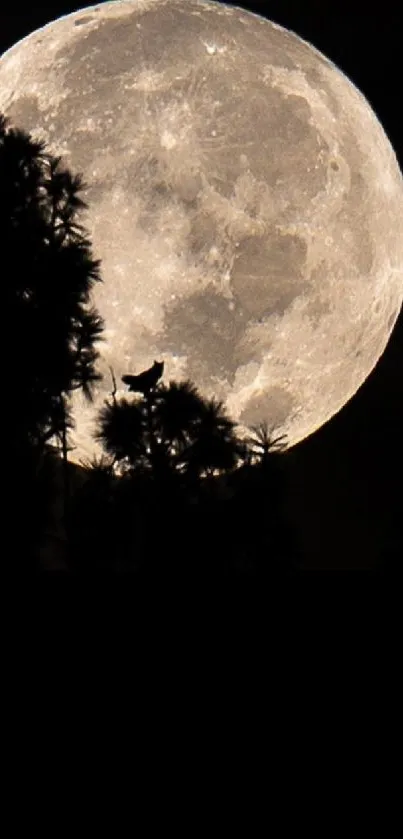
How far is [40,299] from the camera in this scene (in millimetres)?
7488

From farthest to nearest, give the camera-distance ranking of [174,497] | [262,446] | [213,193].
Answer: [213,193], [262,446], [174,497]

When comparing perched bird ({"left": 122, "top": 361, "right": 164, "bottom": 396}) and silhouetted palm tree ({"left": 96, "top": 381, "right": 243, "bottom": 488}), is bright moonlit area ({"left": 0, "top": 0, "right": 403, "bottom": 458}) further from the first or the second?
perched bird ({"left": 122, "top": 361, "right": 164, "bottom": 396})

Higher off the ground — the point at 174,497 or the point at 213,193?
the point at 213,193

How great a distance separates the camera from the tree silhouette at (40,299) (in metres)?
→ 7.42

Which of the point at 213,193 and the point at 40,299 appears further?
the point at 213,193

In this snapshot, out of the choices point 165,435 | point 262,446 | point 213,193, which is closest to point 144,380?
point 165,435

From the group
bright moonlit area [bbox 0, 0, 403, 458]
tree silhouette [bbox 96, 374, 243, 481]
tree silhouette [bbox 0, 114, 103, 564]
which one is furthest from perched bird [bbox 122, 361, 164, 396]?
bright moonlit area [bbox 0, 0, 403, 458]

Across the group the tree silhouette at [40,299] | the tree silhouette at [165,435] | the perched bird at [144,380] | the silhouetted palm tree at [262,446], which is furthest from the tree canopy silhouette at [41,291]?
the silhouetted palm tree at [262,446]

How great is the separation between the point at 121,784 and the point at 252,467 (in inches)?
90.4

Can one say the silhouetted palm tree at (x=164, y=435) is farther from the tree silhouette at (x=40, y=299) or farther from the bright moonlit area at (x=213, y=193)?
the bright moonlit area at (x=213, y=193)

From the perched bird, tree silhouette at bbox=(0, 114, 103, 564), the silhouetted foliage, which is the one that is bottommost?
the silhouetted foliage

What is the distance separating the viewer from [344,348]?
29.7ft

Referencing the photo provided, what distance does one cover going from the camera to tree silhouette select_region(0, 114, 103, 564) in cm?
742

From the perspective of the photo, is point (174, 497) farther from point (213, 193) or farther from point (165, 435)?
point (213, 193)
